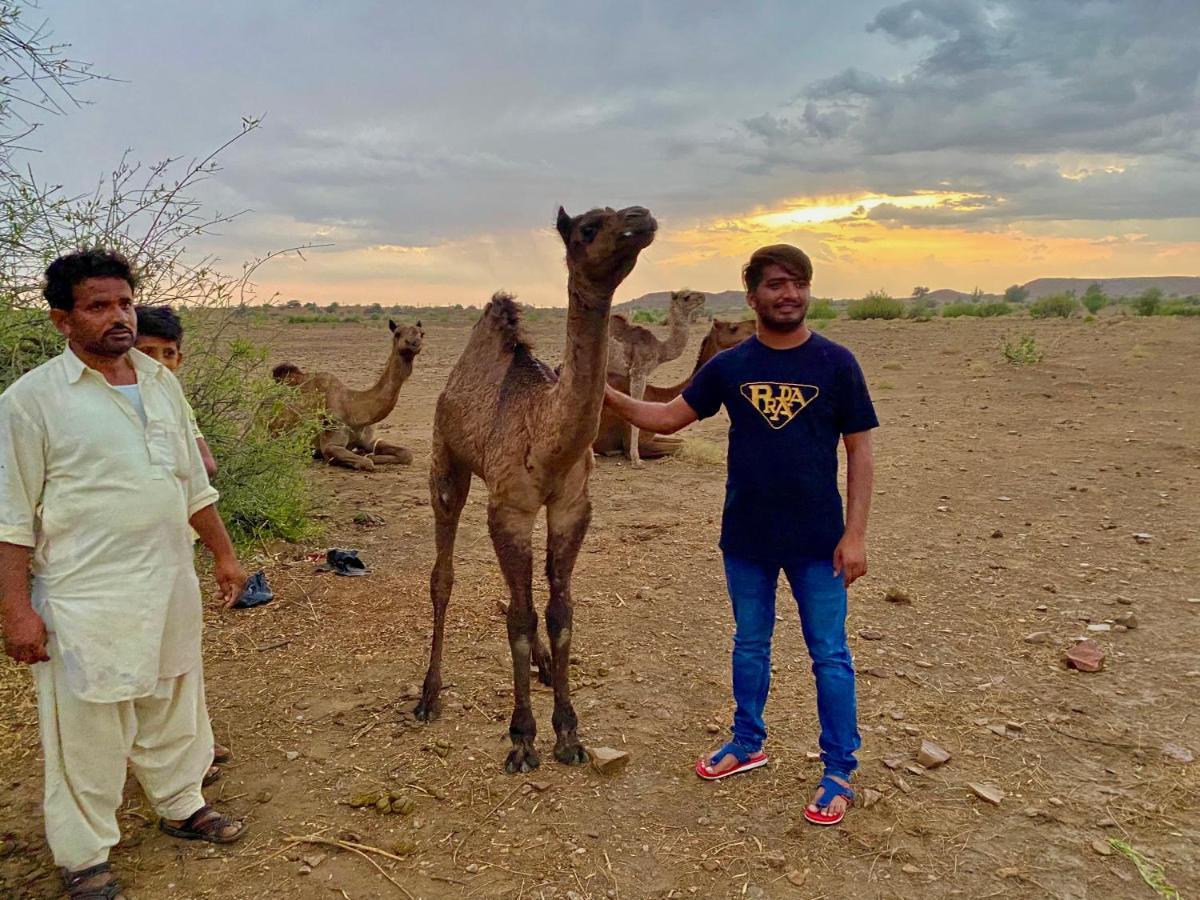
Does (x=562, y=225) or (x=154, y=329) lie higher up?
(x=562, y=225)

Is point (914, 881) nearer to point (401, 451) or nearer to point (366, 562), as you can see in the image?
point (366, 562)

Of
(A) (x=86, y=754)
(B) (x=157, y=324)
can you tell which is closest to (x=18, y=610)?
(A) (x=86, y=754)

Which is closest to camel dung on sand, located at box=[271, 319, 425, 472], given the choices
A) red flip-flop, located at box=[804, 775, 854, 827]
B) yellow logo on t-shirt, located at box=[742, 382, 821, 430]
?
yellow logo on t-shirt, located at box=[742, 382, 821, 430]

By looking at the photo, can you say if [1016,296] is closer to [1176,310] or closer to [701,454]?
[1176,310]

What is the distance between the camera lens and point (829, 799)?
3.52m

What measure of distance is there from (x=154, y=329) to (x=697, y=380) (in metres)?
2.63

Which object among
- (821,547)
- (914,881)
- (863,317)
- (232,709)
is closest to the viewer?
(914,881)

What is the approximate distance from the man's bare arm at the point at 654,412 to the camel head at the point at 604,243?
61 cm

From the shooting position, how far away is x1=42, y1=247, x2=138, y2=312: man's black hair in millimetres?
2842

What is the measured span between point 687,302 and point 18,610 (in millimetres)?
10478

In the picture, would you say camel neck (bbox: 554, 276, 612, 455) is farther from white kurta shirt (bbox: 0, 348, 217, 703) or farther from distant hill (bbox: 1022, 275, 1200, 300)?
distant hill (bbox: 1022, 275, 1200, 300)

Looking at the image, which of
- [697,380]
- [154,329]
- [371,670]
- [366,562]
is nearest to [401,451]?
[366,562]

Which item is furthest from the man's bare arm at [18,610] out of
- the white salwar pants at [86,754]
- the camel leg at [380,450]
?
the camel leg at [380,450]

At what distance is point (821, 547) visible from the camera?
3426mm
